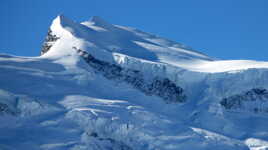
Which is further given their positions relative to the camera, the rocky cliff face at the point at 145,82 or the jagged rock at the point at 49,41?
the jagged rock at the point at 49,41

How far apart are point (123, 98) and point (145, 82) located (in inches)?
174

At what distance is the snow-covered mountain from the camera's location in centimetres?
5900

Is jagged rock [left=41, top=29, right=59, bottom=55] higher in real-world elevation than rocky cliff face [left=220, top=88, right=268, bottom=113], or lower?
higher

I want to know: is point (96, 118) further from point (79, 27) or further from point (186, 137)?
point (79, 27)

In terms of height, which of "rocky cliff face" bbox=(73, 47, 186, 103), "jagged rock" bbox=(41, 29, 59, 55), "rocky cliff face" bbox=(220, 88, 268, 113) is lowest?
"rocky cliff face" bbox=(220, 88, 268, 113)

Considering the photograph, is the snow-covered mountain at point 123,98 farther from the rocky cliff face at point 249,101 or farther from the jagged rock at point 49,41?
the jagged rock at point 49,41

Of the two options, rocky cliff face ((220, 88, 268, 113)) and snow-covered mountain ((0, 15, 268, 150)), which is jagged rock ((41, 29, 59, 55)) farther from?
rocky cliff face ((220, 88, 268, 113))

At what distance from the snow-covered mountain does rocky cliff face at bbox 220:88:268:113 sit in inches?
4.3

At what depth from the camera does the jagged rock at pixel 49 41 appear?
82.6 meters

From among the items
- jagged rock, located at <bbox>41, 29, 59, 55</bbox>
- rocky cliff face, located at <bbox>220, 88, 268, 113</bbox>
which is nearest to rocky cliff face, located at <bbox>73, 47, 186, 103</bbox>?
rocky cliff face, located at <bbox>220, 88, 268, 113</bbox>

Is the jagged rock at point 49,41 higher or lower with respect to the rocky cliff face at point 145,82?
higher

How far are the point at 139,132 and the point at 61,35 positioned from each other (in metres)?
25.3

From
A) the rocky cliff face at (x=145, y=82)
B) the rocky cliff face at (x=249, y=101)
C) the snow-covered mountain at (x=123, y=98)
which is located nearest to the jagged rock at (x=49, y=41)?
the snow-covered mountain at (x=123, y=98)

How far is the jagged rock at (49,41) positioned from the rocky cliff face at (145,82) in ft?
36.7
